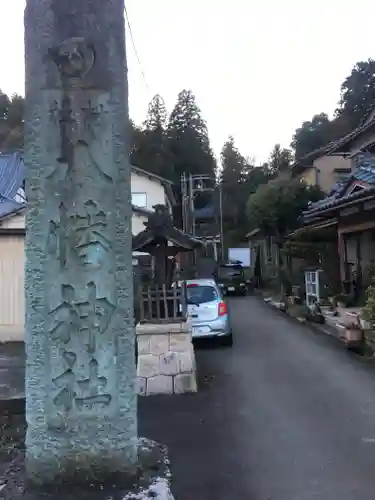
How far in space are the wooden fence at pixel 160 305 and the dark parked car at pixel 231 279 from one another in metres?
25.8

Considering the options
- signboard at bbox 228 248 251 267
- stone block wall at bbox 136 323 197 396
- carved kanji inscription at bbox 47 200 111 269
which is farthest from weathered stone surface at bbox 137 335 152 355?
signboard at bbox 228 248 251 267

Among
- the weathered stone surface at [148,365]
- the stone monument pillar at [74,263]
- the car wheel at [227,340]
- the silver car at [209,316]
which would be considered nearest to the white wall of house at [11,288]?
the silver car at [209,316]

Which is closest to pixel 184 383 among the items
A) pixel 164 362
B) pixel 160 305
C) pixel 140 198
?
pixel 164 362

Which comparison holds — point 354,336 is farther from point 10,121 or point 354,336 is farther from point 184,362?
point 10,121

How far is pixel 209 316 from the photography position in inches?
590

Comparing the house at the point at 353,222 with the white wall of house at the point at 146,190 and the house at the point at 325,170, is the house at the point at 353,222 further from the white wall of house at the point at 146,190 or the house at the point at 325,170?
the house at the point at 325,170

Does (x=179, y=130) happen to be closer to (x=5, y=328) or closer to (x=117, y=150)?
(x=5, y=328)

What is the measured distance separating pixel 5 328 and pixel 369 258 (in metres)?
10.8

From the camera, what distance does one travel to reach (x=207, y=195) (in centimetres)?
7075

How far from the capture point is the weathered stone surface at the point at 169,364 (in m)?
9.46

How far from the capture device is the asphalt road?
5465 mm

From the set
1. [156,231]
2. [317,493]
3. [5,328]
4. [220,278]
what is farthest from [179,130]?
[317,493]

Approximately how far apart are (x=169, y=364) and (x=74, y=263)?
657cm

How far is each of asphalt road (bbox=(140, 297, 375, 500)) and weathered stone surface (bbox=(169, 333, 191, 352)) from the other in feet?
2.43
